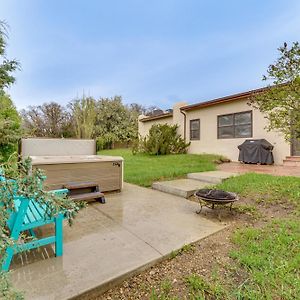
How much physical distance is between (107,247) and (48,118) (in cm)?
2230

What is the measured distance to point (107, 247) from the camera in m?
2.47

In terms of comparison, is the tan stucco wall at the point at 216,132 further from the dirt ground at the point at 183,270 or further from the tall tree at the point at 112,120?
the tall tree at the point at 112,120

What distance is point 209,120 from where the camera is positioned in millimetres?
11508

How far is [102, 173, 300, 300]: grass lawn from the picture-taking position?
182cm

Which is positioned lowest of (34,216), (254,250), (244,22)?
(254,250)

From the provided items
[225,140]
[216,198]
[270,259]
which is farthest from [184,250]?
[225,140]

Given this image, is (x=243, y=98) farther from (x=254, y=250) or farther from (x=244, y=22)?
(x=254, y=250)

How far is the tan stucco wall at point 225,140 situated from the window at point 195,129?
0.21m

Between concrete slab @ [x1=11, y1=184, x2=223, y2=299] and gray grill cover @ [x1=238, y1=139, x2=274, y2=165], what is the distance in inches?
235

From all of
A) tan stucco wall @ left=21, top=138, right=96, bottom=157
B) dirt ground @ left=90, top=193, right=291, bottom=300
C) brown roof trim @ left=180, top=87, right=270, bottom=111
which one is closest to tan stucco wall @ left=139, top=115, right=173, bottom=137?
brown roof trim @ left=180, top=87, right=270, bottom=111

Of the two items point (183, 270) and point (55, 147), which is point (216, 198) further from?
point (55, 147)

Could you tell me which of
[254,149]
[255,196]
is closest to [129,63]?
[254,149]

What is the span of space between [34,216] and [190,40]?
10.5 meters

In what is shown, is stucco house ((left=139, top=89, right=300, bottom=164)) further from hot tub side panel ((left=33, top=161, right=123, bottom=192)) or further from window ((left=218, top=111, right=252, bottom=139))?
hot tub side panel ((left=33, top=161, right=123, bottom=192))
